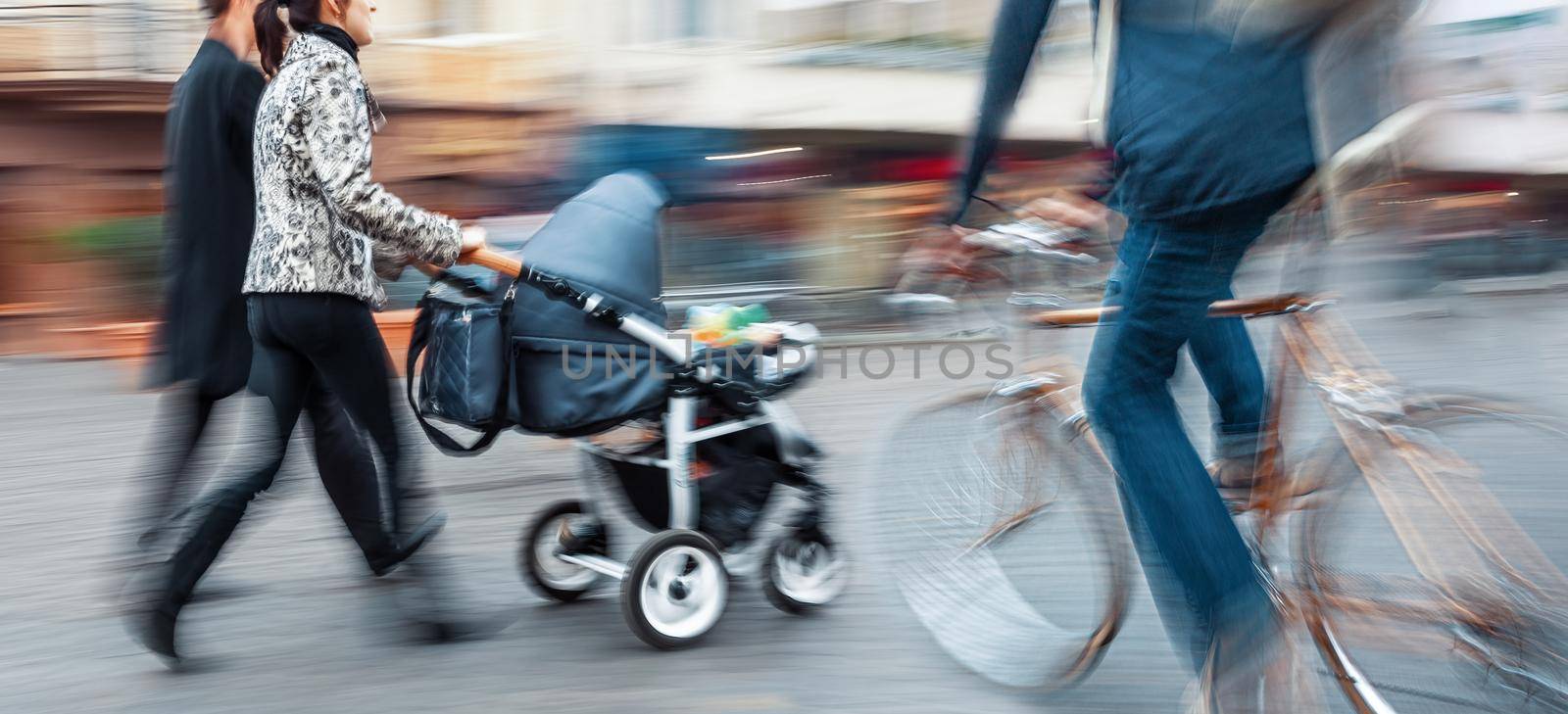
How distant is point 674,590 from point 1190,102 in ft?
6.99

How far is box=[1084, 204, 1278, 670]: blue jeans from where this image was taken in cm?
272

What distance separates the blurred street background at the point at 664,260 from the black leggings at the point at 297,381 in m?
0.41

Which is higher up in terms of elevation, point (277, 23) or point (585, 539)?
point (277, 23)

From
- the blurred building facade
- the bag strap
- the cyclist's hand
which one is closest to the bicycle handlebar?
the cyclist's hand

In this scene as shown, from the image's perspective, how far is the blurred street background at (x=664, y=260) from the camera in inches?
152

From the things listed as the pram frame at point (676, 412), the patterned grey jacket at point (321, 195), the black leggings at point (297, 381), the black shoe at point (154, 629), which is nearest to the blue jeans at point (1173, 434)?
the pram frame at point (676, 412)

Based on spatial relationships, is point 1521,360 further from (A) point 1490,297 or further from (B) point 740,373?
(B) point 740,373

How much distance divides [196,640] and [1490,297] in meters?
15.1

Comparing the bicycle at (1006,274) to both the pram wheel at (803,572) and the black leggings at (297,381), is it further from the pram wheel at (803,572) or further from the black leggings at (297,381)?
the black leggings at (297,381)

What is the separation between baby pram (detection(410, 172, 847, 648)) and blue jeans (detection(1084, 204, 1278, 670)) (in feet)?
4.51

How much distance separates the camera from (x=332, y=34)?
11.9 ft

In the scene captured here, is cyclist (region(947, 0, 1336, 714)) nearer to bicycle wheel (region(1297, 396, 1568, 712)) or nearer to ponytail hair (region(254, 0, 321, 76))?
bicycle wheel (region(1297, 396, 1568, 712))

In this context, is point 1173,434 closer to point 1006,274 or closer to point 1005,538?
point 1006,274

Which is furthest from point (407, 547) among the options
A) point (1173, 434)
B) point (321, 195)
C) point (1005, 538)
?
point (1173, 434)
